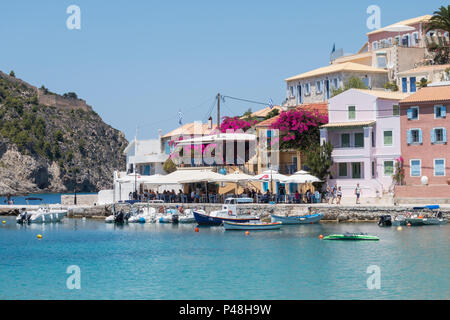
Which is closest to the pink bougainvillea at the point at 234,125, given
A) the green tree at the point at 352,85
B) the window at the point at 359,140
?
the green tree at the point at 352,85

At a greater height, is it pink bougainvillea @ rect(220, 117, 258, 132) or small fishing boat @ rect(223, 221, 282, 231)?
pink bougainvillea @ rect(220, 117, 258, 132)

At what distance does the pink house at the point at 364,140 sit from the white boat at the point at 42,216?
24711mm

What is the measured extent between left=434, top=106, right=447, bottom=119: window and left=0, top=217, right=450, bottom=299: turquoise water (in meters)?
11.1

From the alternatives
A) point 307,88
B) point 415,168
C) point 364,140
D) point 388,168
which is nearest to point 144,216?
point 364,140

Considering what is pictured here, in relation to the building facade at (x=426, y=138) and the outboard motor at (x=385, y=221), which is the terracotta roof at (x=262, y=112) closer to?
the building facade at (x=426, y=138)

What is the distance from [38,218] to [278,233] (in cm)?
2663

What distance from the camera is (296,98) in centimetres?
9112

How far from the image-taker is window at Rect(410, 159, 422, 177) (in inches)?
2435

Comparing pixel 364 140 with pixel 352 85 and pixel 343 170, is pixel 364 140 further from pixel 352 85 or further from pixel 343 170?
pixel 352 85

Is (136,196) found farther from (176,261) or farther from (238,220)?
(176,261)

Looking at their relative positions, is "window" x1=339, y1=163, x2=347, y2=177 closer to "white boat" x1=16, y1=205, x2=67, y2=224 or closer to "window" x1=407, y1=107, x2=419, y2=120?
"window" x1=407, y1=107, x2=419, y2=120

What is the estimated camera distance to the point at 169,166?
7900 cm

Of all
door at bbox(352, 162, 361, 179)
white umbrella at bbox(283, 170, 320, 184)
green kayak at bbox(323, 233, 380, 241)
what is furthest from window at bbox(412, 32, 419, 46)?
green kayak at bbox(323, 233, 380, 241)

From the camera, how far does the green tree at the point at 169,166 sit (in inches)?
3093
